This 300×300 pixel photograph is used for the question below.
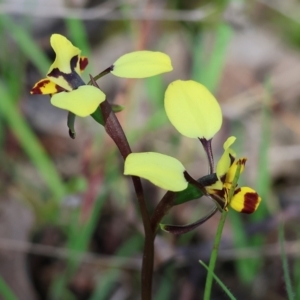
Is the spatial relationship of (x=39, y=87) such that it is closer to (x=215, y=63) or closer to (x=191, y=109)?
(x=191, y=109)

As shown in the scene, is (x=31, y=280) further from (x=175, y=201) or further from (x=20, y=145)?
(x=175, y=201)

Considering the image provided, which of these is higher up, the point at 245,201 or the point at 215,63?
the point at 215,63

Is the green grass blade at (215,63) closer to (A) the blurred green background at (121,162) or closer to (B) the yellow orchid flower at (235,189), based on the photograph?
(A) the blurred green background at (121,162)

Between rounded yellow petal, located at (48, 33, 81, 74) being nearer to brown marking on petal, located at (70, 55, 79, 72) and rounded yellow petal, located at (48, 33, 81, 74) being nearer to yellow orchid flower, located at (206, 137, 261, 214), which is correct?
brown marking on petal, located at (70, 55, 79, 72)

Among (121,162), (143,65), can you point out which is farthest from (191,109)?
(121,162)

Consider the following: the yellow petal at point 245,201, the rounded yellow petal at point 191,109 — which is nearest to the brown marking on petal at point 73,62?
the rounded yellow petal at point 191,109

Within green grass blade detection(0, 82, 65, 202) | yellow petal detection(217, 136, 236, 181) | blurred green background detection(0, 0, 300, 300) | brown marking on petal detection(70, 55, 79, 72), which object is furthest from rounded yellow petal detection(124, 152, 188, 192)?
green grass blade detection(0, 82, 65, 202)
